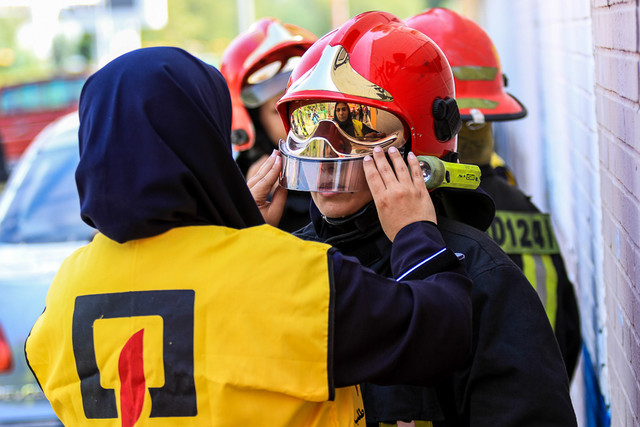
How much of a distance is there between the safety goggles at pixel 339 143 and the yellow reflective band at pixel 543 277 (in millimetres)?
1225

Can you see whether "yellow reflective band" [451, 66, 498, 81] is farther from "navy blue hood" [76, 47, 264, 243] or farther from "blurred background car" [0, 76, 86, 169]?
"blurred background car" [0, 76, 86, 169]

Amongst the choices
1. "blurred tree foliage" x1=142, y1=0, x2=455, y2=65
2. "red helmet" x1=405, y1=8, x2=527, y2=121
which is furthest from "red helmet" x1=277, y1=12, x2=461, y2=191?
"blurred tree foliage" x1=142, y1=0, x2=455, y2=65

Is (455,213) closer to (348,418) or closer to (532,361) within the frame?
(532,361)

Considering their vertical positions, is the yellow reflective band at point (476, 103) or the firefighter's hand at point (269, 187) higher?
the yellow reflective band at point (476, 103)

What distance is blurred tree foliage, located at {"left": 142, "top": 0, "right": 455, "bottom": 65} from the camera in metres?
41.1

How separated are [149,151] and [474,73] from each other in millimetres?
2230

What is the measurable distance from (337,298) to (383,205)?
394 mm

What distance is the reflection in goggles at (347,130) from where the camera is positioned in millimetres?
2330

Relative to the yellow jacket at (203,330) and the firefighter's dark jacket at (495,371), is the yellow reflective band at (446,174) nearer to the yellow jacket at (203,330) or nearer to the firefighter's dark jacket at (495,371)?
the firefighter's dark jacket at (495,371)

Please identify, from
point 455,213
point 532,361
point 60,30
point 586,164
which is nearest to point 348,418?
point 532,361

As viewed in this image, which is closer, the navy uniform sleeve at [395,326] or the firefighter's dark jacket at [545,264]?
the navy uniform sleeve at [395,326]

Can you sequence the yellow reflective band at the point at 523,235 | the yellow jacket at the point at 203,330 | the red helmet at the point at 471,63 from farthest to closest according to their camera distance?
the red helmet at the point at 471,63, the yellow reflective band at the point at 523,235, the yellow jacket at the point at 203,330

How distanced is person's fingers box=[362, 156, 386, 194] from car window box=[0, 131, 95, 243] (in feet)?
13.0

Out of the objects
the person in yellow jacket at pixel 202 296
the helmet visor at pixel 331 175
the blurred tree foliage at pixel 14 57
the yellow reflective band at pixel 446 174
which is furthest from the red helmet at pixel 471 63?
the blurred tree foliage at pixel 14 57
